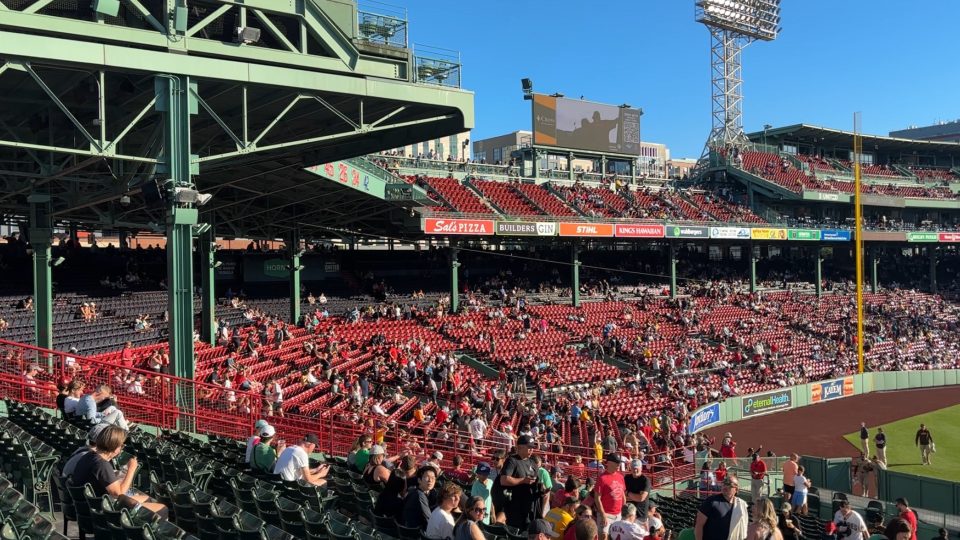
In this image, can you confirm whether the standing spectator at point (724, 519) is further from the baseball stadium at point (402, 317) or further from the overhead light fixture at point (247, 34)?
the overhead light fixture at point (247, 34)

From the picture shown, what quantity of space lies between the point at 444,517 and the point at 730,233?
121ft

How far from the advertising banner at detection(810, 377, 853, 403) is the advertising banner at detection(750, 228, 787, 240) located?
9.37 meters

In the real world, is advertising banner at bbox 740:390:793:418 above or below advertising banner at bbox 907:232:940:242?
below

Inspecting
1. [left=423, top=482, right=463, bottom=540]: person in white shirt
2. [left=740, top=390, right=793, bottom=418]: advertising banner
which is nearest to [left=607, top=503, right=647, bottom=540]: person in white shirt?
[left=423, top=482, right=463, bottom=540]: person in white shirt

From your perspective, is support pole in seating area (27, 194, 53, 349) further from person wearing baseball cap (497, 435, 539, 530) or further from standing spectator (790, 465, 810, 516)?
standing spectator (790, 465, 810, 516)

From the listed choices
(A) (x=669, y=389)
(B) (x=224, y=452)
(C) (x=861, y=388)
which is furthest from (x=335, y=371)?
(C) (x=861, y=388)

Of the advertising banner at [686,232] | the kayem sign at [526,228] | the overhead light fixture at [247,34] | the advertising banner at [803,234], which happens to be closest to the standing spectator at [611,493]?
the overhead light fixture at [247,34]

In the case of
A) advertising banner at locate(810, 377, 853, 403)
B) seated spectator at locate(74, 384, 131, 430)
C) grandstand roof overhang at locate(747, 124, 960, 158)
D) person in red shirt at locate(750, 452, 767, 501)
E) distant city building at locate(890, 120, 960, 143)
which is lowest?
advertising banner at locate(810, 377, 853, 403)

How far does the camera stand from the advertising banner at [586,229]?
3281 cm

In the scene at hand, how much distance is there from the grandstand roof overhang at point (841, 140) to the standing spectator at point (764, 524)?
54067mm

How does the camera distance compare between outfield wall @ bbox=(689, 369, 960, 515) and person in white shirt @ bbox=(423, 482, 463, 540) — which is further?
outfield wall @ bbox=(689, 369, 960, 515)

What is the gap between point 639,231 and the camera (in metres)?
35.9

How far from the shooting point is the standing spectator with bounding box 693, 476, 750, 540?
6.42 metres

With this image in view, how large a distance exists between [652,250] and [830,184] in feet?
56.9
